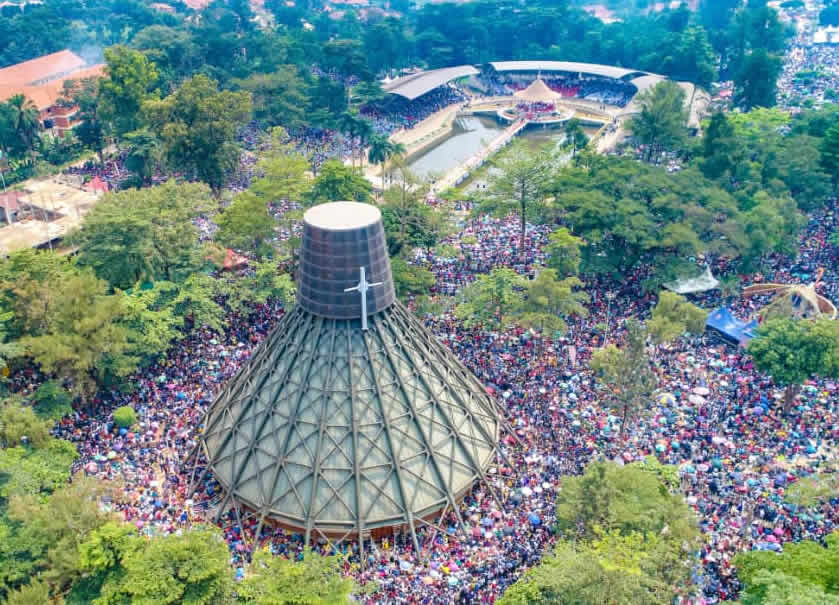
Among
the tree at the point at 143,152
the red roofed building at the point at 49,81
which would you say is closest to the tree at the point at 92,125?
the red roofed building at the point at 49,81

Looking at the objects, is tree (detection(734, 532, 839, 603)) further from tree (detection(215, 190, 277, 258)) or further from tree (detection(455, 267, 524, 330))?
tree (detection(215, 190, 277, 258))

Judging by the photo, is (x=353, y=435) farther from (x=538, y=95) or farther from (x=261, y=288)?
(x=538, y=95)

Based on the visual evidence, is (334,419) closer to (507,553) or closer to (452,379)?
(452,379)

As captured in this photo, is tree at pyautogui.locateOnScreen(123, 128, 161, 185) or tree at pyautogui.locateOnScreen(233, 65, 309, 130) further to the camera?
tree at pyautogui.locateOnScreen(233, 65, 309, 130)

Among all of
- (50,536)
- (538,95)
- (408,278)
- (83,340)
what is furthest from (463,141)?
(50,536)

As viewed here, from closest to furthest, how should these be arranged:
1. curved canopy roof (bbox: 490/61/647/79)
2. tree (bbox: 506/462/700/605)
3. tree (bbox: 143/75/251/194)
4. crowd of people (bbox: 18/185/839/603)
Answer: tree (bbox: 506/462/700/605)
crowd of people (bbox: 18/185/839/603)
tree (bbox: 143/75/251/194)
curved canopy roof (bbox: 490/61/647/79)

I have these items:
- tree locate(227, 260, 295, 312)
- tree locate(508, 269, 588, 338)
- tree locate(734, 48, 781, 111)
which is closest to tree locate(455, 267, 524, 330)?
tree locate(508, 269, 588, 338)

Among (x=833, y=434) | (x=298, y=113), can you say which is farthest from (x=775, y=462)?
(x=298, y=113)
